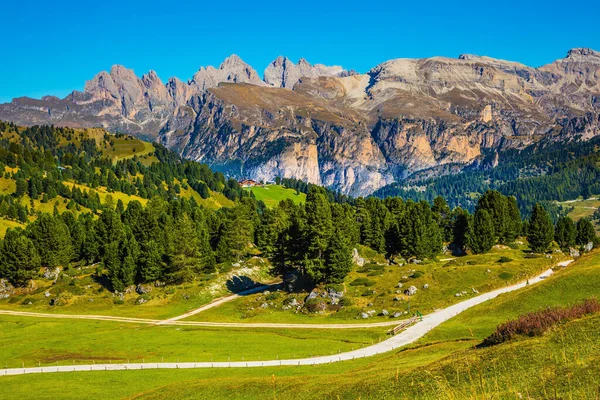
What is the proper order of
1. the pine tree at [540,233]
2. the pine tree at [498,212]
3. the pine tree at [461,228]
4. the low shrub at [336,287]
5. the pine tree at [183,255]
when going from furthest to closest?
the pine tree at [461,228] < the pine tree at [498,212] < the pine tree at [540,233] < the pine tree at [183,255] < the low shrub at [336,287]

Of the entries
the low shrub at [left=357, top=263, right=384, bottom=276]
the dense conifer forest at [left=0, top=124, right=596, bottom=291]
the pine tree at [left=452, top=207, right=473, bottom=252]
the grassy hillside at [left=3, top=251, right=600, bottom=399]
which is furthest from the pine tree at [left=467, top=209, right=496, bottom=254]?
the grassy hillside at [left=3, top=251, right=600, bottom=399]

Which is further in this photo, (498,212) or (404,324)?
(498,212)

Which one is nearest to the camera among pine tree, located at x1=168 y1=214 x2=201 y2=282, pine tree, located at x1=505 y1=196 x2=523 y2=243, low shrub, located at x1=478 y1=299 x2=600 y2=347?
low shrub, located at x1=478 y1=299 x2=600 y2=347

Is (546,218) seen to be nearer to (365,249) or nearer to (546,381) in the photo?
(365,249)

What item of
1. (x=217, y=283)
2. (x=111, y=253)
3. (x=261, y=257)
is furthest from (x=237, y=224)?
(x=111, y=253)

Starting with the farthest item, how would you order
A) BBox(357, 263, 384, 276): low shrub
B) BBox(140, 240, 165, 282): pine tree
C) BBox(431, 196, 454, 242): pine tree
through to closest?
BBox(431, 196, 454, 242): pine tree
BBox(140, 240, 165, 282): pine tree
BBox(357, 263, 384, 276): low shrub

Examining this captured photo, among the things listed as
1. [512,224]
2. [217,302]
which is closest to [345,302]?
[217,302]

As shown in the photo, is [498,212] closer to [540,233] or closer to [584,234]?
[540,233]

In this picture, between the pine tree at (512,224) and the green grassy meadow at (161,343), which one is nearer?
the green grassy meadow at (161,343)

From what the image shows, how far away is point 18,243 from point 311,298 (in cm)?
7840

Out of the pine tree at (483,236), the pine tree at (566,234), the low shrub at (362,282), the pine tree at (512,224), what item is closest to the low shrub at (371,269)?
the low shrub at (362,282)

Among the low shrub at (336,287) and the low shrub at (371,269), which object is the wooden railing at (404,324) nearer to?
the low shrub at (336,287)

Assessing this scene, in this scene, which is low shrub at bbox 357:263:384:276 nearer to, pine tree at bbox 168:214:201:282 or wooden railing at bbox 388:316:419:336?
wooden railing at bbox 388:316:419:336

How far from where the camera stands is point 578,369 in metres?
21.9
